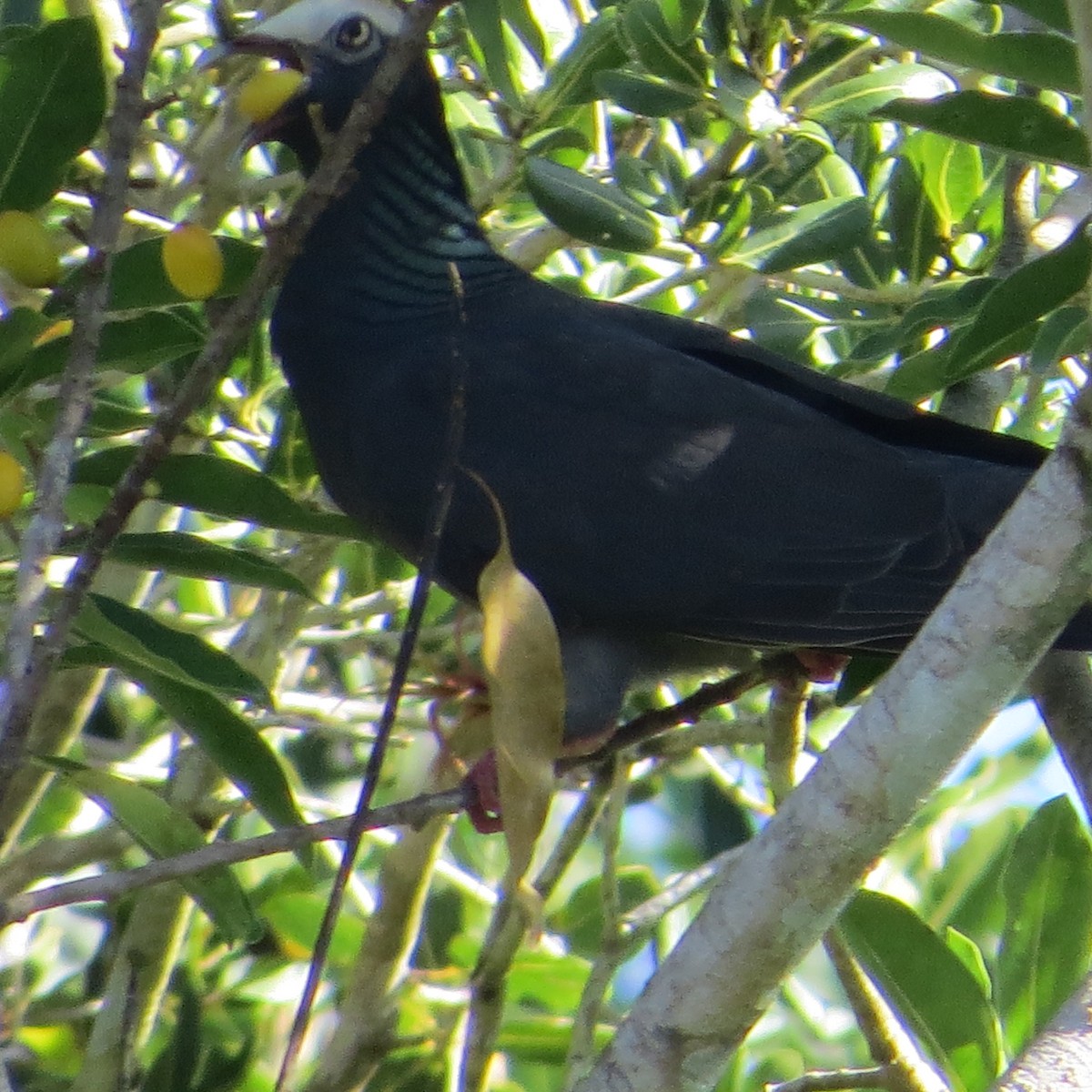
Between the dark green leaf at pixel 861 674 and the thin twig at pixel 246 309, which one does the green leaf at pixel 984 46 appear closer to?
the thin twig at pixel 246 309

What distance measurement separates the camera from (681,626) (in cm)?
256

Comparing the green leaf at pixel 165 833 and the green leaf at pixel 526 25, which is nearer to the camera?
the green leaf at pixel 165 833

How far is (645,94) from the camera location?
233 cm

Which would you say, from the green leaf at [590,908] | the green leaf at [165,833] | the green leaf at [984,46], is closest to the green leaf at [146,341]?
the green leaf at [165,833]

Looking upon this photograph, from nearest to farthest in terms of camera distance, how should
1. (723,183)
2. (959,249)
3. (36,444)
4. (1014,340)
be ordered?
(36,444) < (1014,340) < (723,183) < (959,249)

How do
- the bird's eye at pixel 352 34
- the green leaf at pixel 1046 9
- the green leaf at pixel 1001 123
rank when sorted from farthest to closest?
the bird's eye at pixel 352 34 → the green leaf at pixel 1001 123 → the green leaf at pixel 1046 9

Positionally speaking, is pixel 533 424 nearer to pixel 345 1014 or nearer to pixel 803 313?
pixel 803 313

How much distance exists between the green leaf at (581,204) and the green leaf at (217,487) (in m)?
0.59

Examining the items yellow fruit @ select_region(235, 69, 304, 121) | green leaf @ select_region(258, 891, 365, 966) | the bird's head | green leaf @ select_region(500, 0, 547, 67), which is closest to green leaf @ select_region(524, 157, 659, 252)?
green leaf @ select_region(500, 0, 547, 67)

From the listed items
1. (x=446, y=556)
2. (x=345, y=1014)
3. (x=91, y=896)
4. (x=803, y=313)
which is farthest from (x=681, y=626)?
(x=91, y=896)

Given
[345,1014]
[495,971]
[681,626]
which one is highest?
[681,626]

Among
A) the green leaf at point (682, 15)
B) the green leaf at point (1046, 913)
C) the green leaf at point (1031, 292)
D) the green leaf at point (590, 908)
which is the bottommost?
the green leaf at point (590, 908)

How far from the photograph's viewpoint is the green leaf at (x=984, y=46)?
1859mm

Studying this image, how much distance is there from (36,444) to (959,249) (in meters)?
1.62
